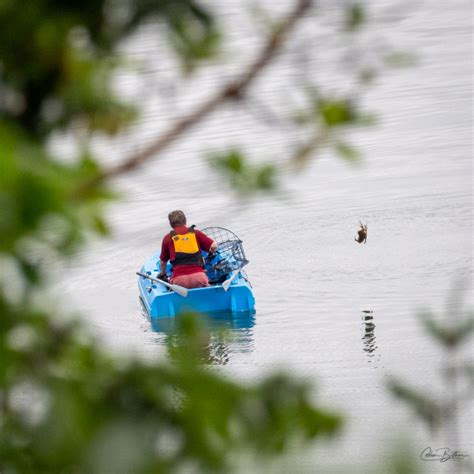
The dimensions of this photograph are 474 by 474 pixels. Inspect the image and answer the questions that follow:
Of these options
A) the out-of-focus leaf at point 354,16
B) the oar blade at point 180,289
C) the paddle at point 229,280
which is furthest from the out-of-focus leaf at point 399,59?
the paddle at point 229,280

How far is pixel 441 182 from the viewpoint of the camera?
29.5m

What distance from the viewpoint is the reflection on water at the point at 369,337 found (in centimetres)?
1836

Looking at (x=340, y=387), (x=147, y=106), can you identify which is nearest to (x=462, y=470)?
(x=147, y=106)

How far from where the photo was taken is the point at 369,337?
19.3m

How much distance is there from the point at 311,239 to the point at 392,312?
5.00m

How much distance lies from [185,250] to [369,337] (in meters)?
3.57

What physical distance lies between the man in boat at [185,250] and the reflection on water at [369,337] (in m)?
2.69

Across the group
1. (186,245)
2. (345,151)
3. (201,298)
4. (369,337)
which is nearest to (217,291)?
(201,298)

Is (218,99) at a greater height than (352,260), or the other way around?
(218,99)

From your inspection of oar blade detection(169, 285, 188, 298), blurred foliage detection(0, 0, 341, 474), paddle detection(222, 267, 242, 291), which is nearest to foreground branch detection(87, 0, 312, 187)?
blurred foliage detection(0, 0, 341, 474)

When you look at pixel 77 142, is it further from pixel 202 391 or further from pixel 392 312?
pixel 392 312

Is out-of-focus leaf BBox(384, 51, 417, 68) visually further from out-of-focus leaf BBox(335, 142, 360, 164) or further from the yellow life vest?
the yellow life vest

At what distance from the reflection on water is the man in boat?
2.69 metres

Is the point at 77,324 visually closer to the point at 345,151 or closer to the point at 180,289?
the point at 345,151
